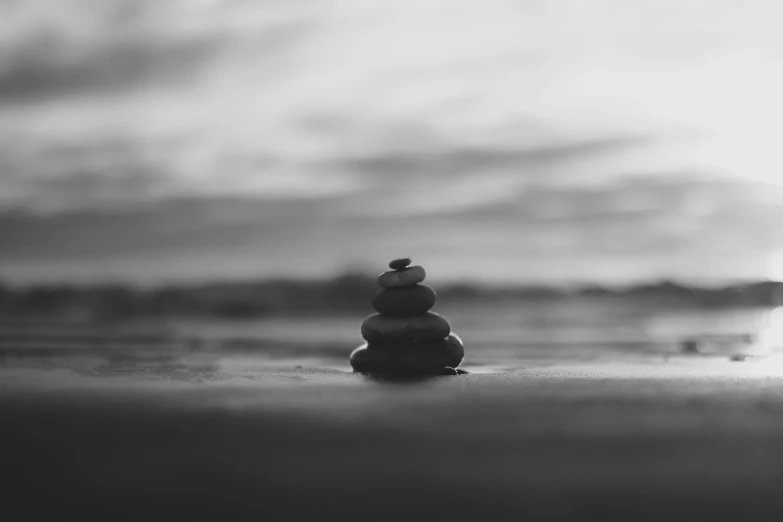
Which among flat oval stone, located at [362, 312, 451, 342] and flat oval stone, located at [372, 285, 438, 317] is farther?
flat oval stone, located at [372, 285, 438, 317]

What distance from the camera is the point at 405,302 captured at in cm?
924

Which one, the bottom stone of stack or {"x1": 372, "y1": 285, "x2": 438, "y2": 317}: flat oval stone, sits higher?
{"x1": 372, "y1": 285, "x2": 438, "y2": 317}: flat oval stone

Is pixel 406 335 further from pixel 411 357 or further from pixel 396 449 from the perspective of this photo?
pixel 396 449

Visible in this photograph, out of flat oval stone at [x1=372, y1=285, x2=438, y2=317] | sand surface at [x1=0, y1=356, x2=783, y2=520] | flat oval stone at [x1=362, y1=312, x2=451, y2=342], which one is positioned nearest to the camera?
sand surface at [x1=0, y1=356, x2=783, y2=520]

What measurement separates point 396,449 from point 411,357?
4.49m

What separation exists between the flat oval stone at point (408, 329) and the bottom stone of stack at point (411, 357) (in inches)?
3.0

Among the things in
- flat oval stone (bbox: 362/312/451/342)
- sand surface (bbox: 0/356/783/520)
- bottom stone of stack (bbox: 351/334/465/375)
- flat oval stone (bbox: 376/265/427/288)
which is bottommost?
sand surface (bbox: 0/356/783/520)

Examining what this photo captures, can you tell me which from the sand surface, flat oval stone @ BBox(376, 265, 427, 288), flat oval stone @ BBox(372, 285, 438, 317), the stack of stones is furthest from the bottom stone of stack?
the sand surface

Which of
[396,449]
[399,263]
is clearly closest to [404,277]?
[399,263]

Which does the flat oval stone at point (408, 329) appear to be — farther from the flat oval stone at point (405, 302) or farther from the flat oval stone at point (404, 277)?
the flat oval stone at point (404, 277)

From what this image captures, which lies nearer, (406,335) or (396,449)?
(396,449)

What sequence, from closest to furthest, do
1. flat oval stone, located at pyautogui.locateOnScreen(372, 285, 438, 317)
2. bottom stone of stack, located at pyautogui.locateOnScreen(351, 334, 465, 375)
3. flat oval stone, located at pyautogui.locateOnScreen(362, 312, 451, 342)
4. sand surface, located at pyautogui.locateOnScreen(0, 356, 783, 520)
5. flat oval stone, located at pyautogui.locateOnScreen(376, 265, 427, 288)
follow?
sand surface, located at pyautogui.locateOnScreen(0, 356, 783, 520)
bottom stone of stack, located at pyautogui.locateOnScreen(351, 334, 465, 375)
flat oval stone, located at pyautogui.locateOnScreen(362, 312, 451, 342)
flat oval stone, located at pyautogui.locateOnScreen(372, 285, 438, 317)
flat oval stone, located at pyautogui.locateOnScreen(376, 265, 427, 288)

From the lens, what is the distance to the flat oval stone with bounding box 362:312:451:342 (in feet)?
29.6

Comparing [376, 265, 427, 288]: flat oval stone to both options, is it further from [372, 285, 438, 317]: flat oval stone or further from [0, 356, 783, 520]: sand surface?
[0, 356, 783, 520]: sand surface
